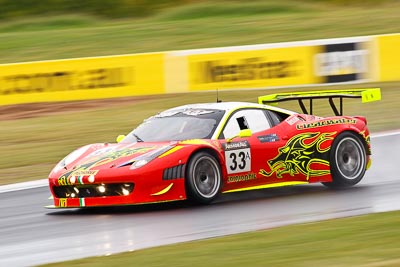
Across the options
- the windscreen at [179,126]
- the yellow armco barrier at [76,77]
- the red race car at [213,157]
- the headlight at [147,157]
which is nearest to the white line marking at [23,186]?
the red race car at [213,157]

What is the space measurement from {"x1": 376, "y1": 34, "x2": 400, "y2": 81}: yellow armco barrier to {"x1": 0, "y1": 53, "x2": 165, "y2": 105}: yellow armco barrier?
172 inches

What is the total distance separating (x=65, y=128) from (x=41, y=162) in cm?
307

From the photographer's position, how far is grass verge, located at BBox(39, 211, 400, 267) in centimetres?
661

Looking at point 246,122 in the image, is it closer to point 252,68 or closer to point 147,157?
point 147,157

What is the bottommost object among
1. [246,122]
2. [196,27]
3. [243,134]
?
[243,134]

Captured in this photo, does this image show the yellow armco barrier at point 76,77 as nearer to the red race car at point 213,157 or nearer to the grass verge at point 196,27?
the grass verge at point 196,27

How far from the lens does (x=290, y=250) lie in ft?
23.2

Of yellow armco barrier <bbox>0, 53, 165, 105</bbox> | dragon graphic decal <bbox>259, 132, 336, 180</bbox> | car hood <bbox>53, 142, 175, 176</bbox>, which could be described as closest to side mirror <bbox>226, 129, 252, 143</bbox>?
dragon graphic decal <bbox>259, 132, 336, 180</bbox>

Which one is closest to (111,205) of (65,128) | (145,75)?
(65,128)

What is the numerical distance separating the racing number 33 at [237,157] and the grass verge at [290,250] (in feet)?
6.65

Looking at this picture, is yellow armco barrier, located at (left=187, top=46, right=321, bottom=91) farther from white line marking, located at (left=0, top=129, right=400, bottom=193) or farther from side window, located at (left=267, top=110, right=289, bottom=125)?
side window, located at (left=267, top=110, right=289, bottom=125)

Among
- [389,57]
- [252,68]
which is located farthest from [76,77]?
[389,57]

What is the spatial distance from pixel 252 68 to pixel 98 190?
32.5 ft

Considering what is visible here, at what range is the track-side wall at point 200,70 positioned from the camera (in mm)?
19094
